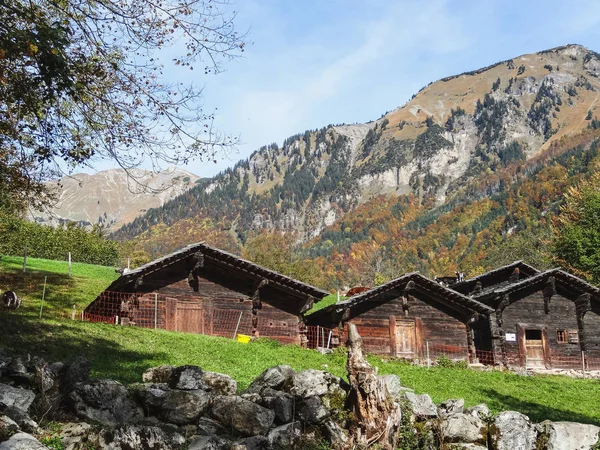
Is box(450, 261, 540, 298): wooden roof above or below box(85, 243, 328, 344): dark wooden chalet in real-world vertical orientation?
above

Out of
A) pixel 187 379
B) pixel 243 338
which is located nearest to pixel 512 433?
pixel 187 379

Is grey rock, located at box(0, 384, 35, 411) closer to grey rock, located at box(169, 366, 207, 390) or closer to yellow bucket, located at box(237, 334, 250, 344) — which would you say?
grey rock, located at box(169, 366, 207, 390)

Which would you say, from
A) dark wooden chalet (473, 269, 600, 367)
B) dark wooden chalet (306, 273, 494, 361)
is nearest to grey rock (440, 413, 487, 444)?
dark wooden chalet (306, 273, 494, 361)

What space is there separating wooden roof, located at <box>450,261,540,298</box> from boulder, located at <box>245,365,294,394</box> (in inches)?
1093

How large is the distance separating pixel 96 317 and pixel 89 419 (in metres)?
20.4

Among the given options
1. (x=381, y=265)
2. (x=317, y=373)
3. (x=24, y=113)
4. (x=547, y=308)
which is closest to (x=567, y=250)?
(x=547, y=308)

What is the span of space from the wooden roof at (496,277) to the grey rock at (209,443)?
30238 mm

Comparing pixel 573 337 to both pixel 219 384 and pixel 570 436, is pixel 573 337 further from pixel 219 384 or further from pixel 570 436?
pixel 219 384

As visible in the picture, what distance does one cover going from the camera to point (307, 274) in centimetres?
7438

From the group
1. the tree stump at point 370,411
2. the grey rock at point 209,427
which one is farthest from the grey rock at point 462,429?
the grey rock at point 209,427

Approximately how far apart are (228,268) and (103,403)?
19250mm

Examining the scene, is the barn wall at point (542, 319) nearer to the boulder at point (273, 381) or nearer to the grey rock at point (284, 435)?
the boulder at point (273, 381)

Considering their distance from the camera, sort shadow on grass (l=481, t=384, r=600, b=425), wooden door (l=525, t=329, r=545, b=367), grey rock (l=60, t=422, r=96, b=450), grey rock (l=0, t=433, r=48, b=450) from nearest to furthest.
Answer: grey rock (l=0, t=433, r=48, b=450)
grey rock (l=60, t=422, r=96, b=450)
shadow on grass (l=481, t=384, r=600, b=425)
wooden door (l=525, t=329, r=545, b=367)

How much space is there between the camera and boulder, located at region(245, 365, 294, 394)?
12297 mm
